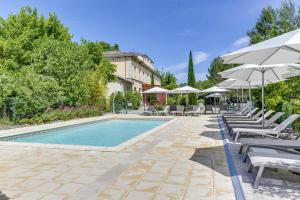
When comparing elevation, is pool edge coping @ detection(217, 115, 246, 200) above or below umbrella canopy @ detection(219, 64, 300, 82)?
below

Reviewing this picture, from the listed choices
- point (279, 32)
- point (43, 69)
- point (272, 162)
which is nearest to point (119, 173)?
point (272, 162)

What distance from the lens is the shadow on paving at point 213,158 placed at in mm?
5453

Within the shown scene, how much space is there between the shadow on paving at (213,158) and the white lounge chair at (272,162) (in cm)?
83

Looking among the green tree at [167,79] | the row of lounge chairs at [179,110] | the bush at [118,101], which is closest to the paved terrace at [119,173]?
the row of lounge chairs at [179,110]

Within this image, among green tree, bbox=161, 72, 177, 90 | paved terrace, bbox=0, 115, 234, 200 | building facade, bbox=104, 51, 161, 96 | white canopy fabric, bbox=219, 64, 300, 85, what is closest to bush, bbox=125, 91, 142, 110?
building facade, bbox=104, 51, 161, 96

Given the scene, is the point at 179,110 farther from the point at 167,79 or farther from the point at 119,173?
the point at 167,79

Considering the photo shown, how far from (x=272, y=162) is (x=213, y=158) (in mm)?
2159

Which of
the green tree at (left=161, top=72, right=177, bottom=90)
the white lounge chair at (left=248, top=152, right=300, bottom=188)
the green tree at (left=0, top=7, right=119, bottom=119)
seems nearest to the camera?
the white lounge chair at (left=248, top=152, right=300, bottom=188)

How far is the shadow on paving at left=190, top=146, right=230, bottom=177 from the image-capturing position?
5453 millimetres

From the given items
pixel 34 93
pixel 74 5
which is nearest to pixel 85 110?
pixel 34 93

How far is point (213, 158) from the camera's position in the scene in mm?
6277

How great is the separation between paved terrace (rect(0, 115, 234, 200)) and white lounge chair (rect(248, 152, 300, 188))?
1.91 feet

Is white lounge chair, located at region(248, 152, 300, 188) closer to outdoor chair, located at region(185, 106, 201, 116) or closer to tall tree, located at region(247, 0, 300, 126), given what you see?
tall tree, located at region(247, 0, 300, 126)

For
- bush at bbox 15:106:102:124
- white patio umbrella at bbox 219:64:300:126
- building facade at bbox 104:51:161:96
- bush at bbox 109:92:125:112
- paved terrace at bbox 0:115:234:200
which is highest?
building facade at bbox 104:51:161:96
